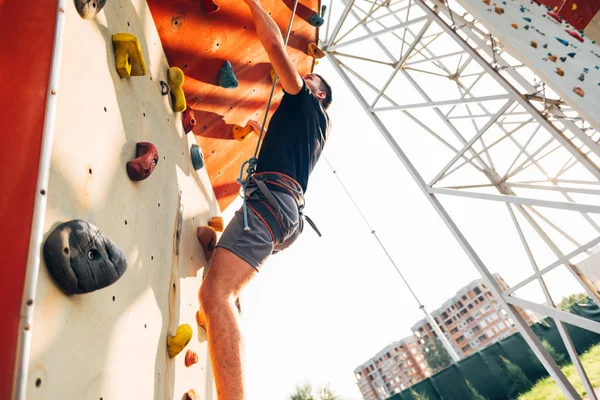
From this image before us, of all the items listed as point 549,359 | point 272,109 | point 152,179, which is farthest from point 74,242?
point 549,359

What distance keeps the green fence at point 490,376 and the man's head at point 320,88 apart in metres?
6.46

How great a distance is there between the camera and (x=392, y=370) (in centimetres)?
4525

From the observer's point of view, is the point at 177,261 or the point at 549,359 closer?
the point at 177,261

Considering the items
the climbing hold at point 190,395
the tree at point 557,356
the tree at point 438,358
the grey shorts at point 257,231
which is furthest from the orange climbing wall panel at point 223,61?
the tree at point 438,358

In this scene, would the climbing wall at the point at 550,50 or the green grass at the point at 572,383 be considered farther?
the green grass at the point at 572,383

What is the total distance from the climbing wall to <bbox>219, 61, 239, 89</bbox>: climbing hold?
6.07 ft

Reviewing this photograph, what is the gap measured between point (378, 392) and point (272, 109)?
166 ft

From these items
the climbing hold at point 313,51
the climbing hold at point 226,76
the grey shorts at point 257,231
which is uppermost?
the climbing hold at point 313,51

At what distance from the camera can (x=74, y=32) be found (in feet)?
2.69

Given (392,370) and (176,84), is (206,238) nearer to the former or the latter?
(176,84)

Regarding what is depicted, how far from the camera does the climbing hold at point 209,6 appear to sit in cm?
163

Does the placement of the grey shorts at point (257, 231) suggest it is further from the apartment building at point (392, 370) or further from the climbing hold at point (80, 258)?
the apartment building at point (392, 370)

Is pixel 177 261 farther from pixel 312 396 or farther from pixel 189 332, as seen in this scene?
pixel 312 396

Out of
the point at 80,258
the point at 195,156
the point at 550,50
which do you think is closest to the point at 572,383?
the point at 550,50
